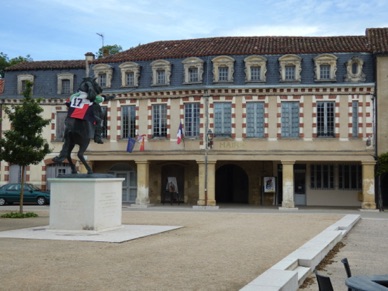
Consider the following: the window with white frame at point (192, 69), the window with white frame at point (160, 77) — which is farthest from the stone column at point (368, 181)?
the window with white frame at point (160, 77)

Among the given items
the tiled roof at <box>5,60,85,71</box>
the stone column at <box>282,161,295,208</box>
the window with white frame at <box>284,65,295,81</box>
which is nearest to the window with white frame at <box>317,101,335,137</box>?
the window with white frame at <box>284,65,295,81</box>

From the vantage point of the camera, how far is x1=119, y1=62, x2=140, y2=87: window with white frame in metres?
34.0

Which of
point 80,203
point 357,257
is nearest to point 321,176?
point 80,203

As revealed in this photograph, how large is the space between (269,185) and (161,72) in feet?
30.0

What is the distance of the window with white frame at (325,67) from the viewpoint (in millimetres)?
31312

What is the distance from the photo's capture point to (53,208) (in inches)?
622

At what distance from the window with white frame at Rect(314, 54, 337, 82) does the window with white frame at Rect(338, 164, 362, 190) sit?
5.57 metres

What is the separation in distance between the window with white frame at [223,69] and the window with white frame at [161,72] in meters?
2.79

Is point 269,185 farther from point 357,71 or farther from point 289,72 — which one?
point 357,71

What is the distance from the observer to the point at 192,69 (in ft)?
108

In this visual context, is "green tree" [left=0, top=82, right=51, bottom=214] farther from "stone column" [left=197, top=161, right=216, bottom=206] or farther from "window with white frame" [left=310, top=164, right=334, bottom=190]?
"window with white frame" [left=310, top=164, right=334, bottom=190]

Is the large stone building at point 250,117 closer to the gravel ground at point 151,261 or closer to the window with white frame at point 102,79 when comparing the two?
the window with white frame at point 102,79

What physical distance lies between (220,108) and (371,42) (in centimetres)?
940

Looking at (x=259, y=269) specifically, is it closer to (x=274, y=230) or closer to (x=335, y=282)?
(x=335, y=282)
